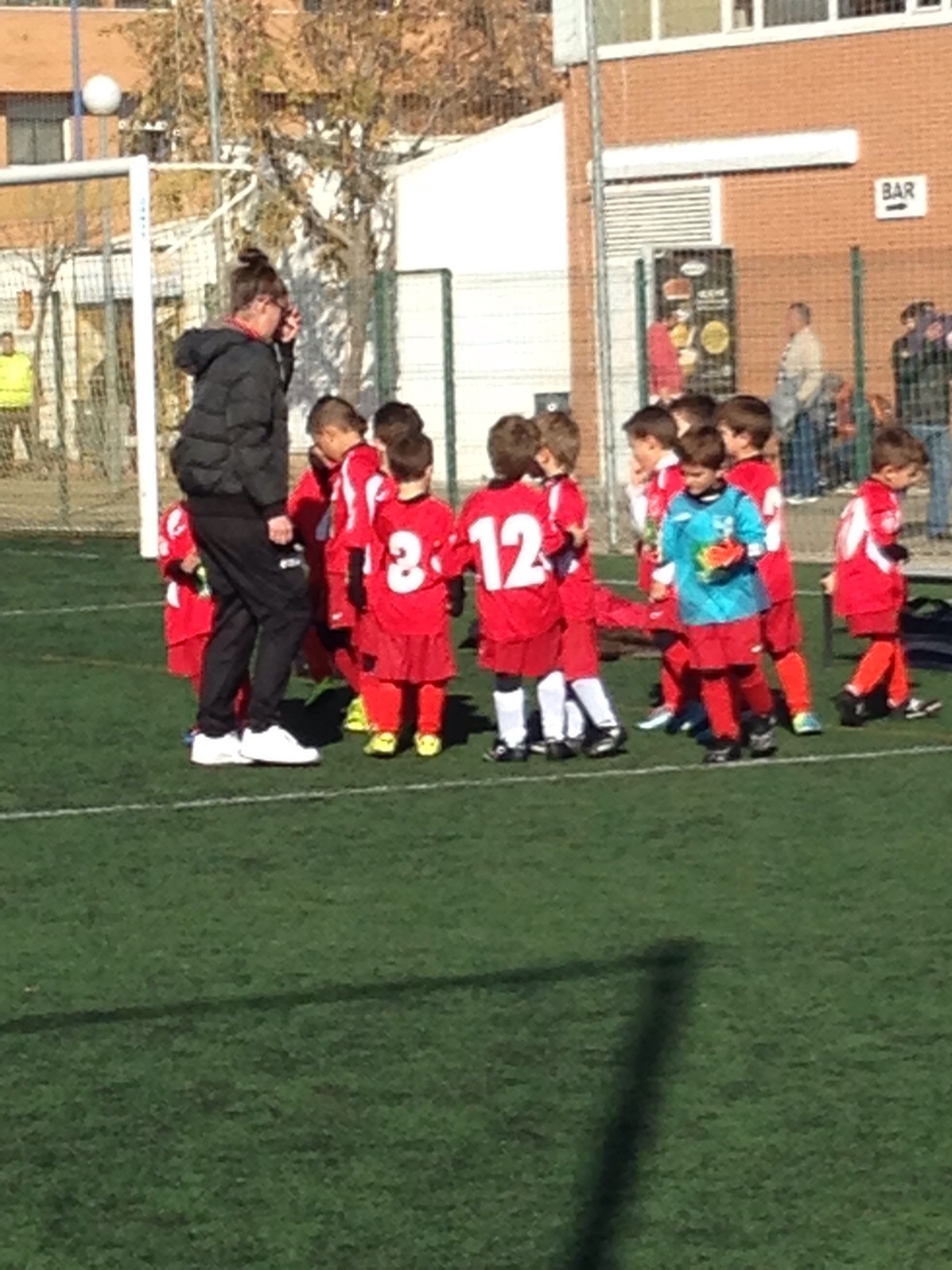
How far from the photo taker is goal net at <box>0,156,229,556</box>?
24078 mm

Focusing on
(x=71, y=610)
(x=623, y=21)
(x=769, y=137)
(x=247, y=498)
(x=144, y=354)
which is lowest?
(x=71, y=610)

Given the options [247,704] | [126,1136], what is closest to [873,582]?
[247,704]

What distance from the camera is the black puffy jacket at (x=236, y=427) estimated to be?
11094 millimetres

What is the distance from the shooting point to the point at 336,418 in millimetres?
12453

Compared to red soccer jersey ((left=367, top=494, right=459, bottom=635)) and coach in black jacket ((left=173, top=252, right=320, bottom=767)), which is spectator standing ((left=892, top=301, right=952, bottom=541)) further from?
coach in black jacket ((left=173, top=252, right=320, bottom=767))

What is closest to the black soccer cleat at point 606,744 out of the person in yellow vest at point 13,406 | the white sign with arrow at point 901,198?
the person in yellow vest at point 13,406

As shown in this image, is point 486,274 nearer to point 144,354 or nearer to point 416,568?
point 144,354

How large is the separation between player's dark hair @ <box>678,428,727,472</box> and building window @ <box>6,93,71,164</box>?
4182 cm

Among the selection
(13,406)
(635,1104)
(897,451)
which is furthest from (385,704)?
(13,406)

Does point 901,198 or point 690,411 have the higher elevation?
point 901,198

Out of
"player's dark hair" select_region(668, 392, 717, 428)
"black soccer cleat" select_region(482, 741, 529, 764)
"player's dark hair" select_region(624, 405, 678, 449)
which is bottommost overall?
"black soccer cleat" select_region(482, 741, 529, 764)

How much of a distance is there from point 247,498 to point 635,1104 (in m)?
5.06

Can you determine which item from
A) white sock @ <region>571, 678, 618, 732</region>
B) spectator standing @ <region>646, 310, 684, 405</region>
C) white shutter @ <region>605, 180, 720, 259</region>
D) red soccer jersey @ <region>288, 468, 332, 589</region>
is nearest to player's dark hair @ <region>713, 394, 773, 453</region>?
white sock @ <region>571, 678, 618, 732</region>

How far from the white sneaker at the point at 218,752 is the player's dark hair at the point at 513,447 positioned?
57.6 inches
